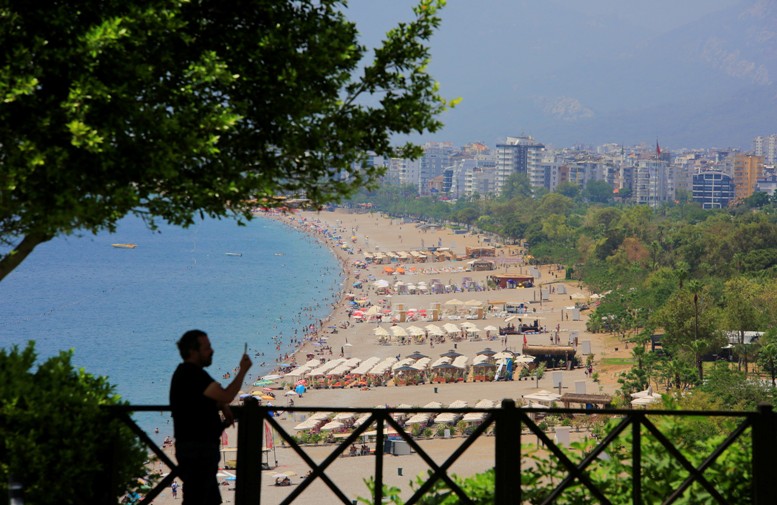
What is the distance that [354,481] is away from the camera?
72.7ft

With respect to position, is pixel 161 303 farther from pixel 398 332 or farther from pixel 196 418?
pixel 196 418

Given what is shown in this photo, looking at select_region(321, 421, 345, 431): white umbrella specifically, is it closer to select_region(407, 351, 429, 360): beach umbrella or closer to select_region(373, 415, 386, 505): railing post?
select_region(407, 351, 429, 360): beach umbrella

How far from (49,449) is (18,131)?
1220mm

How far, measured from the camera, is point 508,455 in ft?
13.2

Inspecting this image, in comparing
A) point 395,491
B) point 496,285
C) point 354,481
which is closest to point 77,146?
point 395,491

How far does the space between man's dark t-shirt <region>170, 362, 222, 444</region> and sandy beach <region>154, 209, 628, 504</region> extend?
0.47m

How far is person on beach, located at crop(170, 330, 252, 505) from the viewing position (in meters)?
3.89

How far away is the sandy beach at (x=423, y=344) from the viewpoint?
924 inches

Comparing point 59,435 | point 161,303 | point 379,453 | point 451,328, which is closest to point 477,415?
point 451,328

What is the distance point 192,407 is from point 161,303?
66.8 metres

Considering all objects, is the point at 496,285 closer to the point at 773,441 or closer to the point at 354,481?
the point at 354,481

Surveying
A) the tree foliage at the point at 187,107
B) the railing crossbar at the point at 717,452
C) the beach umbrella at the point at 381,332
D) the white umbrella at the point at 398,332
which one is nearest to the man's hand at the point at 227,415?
the tree foliage at the point at 187,107

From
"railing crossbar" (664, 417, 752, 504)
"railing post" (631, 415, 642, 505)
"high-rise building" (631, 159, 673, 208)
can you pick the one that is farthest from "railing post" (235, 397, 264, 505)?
"high-rise building" (631, 159, 673, 208)

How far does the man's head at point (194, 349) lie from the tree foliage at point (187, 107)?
58 cm
